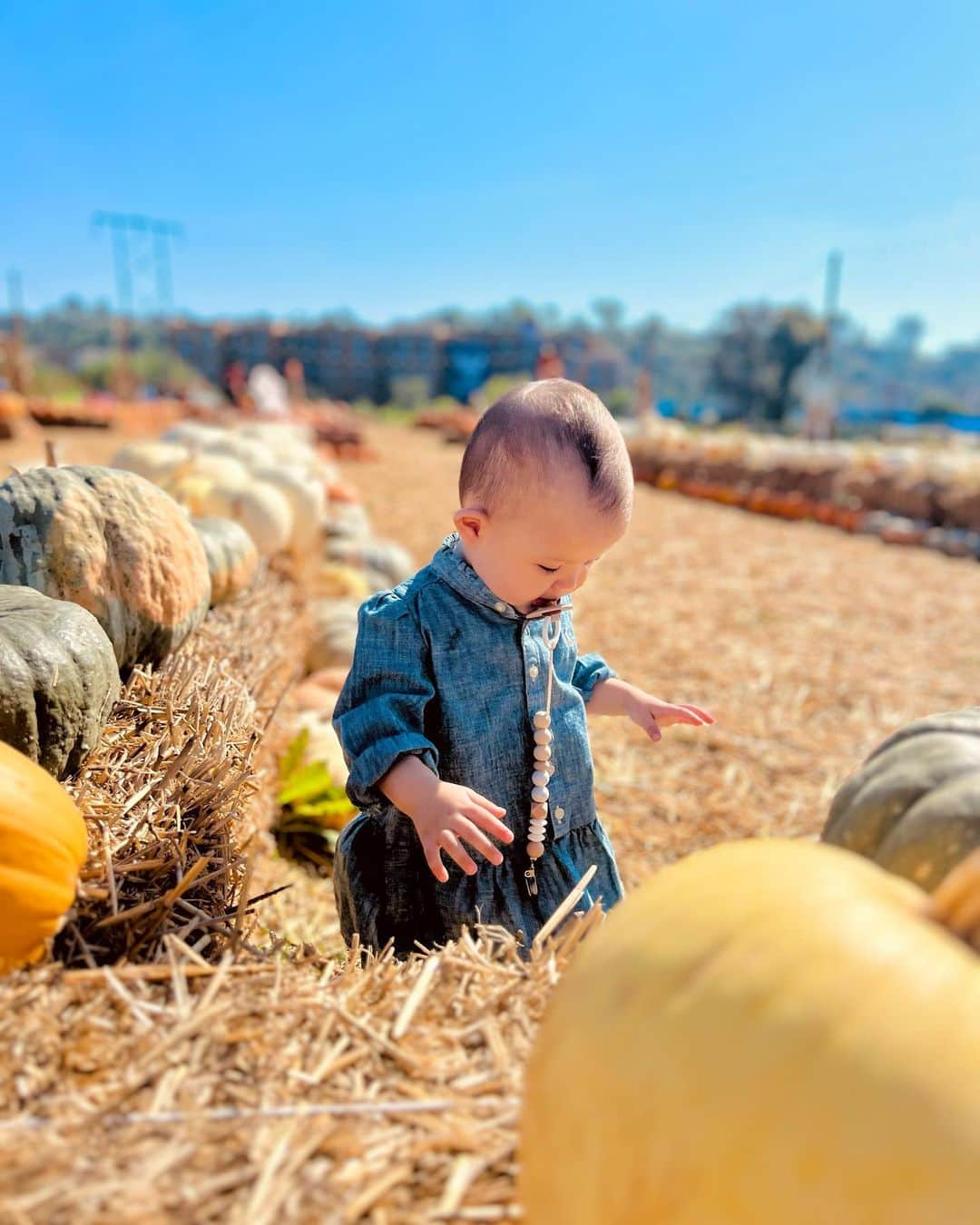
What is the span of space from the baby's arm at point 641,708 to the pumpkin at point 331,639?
8.69 feet

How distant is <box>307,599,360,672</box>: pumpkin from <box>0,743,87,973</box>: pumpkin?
136 inches

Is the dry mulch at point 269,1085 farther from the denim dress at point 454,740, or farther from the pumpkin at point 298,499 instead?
the pumpkin at point 298,499

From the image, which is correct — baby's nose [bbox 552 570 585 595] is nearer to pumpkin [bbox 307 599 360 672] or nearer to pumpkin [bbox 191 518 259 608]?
pumpkin [bbox 191 518 259 608]

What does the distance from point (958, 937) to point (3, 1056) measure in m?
1.14

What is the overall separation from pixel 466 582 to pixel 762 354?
68.4 m

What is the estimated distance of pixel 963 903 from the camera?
1.03 meters

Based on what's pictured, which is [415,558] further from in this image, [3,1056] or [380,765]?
[3,1056]

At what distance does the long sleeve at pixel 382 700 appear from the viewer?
6.62 ft

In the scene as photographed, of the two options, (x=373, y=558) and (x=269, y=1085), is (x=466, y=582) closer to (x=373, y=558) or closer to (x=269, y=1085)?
(x=269, y=1085)

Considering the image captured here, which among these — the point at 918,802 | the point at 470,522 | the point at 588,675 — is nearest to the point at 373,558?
the point at 588,675

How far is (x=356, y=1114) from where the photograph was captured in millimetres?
1199

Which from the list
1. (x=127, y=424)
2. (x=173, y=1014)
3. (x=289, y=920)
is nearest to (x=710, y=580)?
(x=289, y=920)

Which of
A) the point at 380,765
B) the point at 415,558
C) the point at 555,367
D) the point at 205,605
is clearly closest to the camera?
the point at 380,765

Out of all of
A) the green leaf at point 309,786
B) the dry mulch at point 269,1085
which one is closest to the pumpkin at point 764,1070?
the dry mulch at point 269,1085
